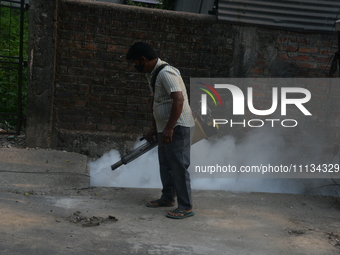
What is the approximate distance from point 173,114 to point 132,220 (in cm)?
105

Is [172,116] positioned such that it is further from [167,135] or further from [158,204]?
[158,204]

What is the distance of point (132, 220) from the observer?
441 centimetres

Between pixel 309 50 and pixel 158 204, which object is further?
pixel 309 50

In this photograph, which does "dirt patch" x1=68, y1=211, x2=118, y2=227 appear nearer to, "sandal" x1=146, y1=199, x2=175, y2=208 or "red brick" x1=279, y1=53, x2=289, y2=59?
"sandal" x1=146, y1=199, x2=175, y2=208

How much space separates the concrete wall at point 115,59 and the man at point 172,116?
6.73 feet

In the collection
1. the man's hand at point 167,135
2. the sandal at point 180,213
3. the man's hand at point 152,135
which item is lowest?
the sandal at point 180,213

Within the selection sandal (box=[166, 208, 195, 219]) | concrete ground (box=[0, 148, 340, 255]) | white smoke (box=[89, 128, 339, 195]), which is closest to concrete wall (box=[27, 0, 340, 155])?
white smoke (box=[89, 128, 339, 195])

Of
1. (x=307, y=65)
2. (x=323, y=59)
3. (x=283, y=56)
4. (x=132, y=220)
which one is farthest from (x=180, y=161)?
(x=323, y=59)

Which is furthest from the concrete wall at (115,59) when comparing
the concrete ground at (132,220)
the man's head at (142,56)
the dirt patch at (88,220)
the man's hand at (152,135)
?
the dirt patch at (88,220)

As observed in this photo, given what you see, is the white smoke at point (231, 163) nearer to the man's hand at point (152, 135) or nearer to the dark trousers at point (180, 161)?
the man's hand at point (152, 135)

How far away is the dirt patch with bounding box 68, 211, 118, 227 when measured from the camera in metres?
4.16

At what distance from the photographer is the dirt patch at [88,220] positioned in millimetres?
4156

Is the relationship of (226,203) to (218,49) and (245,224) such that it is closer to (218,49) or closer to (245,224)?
(245,224)

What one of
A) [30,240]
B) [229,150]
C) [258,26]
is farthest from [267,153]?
[30,240]
